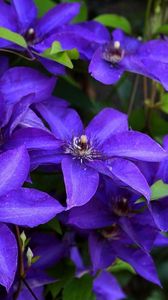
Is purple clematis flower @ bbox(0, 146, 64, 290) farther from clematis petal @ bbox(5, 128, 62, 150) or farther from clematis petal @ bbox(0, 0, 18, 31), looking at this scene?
clematis petal @ bbox(0, 0, 18, 31)

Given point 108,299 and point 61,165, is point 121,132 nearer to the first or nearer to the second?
point 61,165

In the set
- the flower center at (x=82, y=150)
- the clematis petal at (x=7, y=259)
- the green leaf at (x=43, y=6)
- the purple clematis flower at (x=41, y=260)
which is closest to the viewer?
the clematis petal at (x=7, y=259)

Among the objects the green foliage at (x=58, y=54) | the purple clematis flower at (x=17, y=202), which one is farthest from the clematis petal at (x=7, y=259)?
the green foliage at (x=58, y=54)

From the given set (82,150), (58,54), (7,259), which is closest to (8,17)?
(58,54)

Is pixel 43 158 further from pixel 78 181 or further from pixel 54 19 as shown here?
pixel 54 19

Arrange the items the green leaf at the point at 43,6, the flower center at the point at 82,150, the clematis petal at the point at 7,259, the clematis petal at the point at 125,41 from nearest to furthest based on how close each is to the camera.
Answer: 1. the clematis petal at the point at 7,259
2. the flower center at the point at 82,150
3. the clematis petal at the point at 125,41
4. the green leaf at the point at 43,6

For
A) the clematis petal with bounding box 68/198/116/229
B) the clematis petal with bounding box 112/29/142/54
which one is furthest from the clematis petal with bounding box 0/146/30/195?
the clematis petal with bounding box 112/29/142/54

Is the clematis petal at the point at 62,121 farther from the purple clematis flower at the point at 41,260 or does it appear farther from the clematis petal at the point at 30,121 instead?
the purple clematis flower at the point at 41,260

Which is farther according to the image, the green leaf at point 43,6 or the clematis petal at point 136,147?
the green leaf at point 43,6
